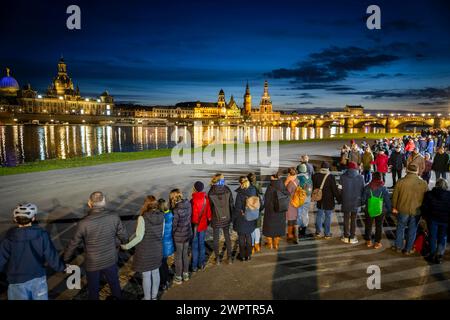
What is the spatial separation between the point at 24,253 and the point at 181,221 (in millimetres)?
2339

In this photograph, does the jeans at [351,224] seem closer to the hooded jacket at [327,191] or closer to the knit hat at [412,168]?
the hooded jacket at [327,191]

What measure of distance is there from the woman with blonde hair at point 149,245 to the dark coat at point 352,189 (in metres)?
4.36

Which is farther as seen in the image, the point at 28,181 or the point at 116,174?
the point at 116,174

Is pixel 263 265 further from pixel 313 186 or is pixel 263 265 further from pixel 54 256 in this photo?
pixel 54 256

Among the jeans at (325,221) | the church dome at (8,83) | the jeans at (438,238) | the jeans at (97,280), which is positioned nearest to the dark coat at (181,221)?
the jeans at (97,280)

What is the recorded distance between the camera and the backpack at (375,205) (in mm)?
6816

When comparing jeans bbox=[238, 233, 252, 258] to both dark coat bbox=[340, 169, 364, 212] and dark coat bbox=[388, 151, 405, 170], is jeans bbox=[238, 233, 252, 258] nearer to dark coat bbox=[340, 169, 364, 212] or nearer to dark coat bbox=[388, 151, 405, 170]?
dark coat bbox=[340, 169, 364, 212]

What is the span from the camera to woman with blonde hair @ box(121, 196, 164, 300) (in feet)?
16.1

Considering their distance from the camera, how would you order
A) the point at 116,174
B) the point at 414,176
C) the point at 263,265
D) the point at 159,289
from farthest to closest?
1. the point at 116,174
2. the point at 414,176
3. the point at 263,265
4. the point at 159,289

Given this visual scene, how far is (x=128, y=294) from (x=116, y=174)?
11075 millimetres

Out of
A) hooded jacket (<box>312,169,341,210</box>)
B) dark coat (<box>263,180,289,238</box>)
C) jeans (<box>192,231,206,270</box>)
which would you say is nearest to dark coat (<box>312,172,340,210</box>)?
hooded jacket (<box>312,169,341,210</box>)

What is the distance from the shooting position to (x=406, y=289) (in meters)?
5.26
